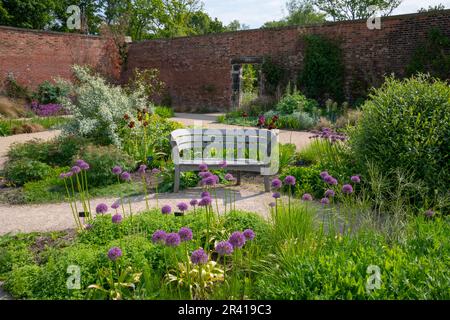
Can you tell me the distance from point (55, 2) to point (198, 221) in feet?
115

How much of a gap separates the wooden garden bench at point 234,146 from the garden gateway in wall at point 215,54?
8244 mm

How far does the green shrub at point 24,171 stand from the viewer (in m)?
6.61

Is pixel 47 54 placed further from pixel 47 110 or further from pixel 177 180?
pixel 177 180

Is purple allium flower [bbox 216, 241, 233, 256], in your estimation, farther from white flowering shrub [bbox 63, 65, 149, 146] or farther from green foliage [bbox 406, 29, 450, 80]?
green foliage [bbox 406, 29, 450, 80]

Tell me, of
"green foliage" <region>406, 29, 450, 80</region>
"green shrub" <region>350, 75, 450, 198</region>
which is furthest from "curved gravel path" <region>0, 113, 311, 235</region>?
"green foliage" <region>406, 29, 450, 80</region>

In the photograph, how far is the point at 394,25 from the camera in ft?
46.7

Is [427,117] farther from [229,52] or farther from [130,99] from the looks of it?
[229,52]

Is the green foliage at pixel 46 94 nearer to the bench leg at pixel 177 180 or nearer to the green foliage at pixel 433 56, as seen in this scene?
the green foliage at pixel 433 56

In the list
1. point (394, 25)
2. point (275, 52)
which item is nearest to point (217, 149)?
point (394, 25)

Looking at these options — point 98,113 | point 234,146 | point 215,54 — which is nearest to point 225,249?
point 234,146

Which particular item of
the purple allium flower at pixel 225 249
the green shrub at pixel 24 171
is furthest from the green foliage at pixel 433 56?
the purple allium flower at pixel 225 249

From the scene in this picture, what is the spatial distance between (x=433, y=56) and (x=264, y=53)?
259 inches
